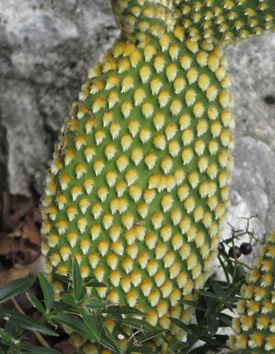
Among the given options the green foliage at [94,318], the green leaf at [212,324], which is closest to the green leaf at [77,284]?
the green foliage at [94,318]

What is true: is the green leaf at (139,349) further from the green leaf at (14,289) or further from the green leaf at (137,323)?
the green leaf at (14,289)

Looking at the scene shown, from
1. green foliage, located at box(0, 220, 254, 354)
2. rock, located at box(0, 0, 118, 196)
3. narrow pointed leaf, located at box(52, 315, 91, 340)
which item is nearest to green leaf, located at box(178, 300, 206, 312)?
green foliage, located at box(0, 220, 254, 354)

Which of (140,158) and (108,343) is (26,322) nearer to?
(108,343)

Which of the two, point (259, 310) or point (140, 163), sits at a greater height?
point (140, 163)

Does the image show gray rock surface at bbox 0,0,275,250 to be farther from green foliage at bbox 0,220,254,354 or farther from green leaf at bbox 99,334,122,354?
green leaf at bbox 99,334,122,354

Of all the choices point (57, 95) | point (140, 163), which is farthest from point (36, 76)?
point (140, 163)
